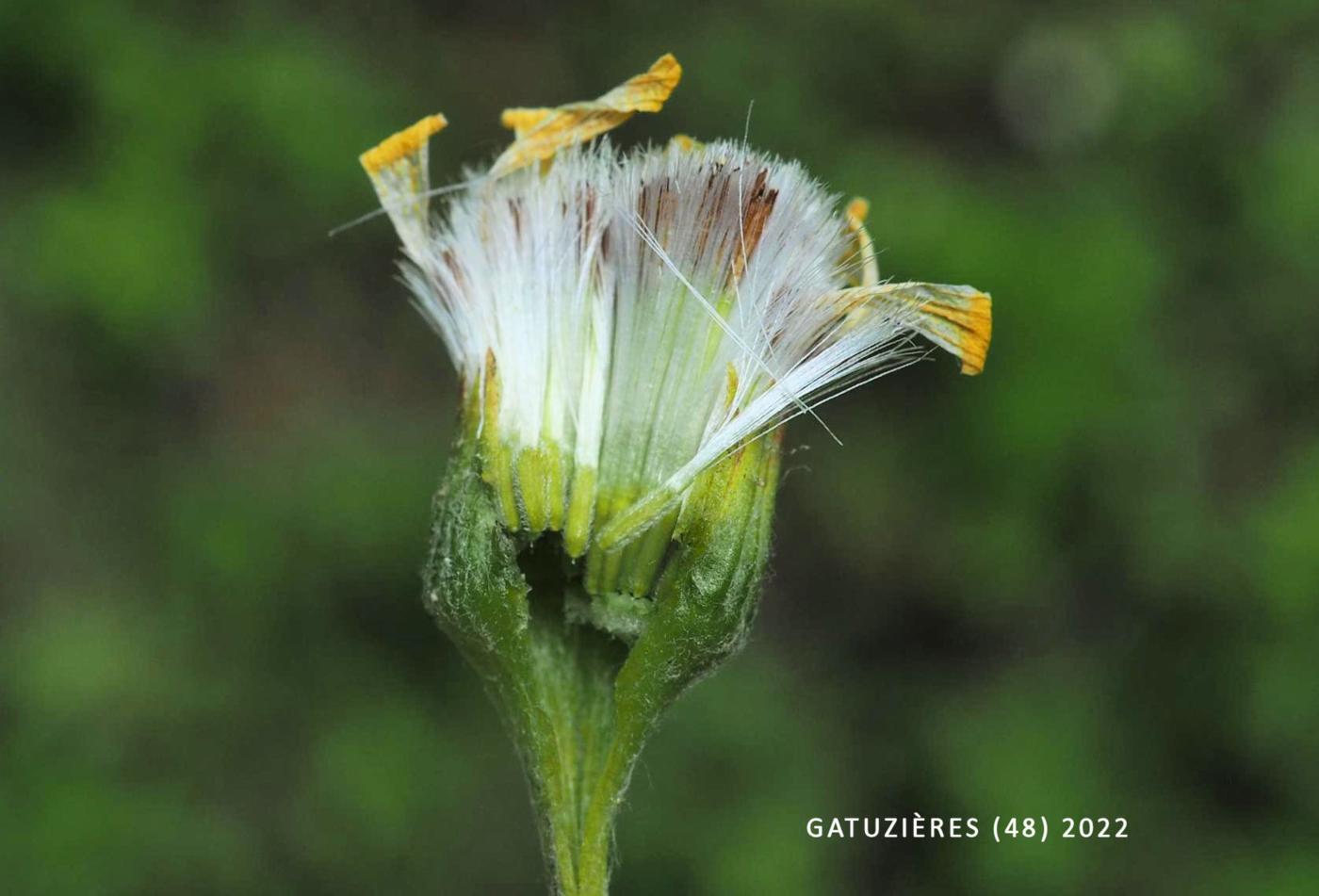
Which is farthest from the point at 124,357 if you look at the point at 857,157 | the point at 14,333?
the point at 857,157

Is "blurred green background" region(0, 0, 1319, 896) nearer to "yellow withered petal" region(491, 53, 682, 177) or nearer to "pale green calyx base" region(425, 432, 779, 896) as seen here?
"pale green calyx base" region(425, 432, 779, 896)

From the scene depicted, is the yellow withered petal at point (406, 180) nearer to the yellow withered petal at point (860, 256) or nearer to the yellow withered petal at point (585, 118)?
the yellow withered petal at point (585, 118)

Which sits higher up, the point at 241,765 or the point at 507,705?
the point at 241,765

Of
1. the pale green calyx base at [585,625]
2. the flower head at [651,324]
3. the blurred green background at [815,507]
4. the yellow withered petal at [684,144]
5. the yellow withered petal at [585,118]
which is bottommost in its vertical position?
the pale green calyx base at [585,625]

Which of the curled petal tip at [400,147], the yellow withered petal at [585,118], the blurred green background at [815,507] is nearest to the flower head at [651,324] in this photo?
the yellow withered petal at [585,118]

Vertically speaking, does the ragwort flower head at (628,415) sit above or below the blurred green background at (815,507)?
below

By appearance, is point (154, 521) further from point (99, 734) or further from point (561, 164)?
point (561, 164)

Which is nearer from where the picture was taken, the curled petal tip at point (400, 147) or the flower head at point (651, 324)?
the flower head at point (651, 324)
